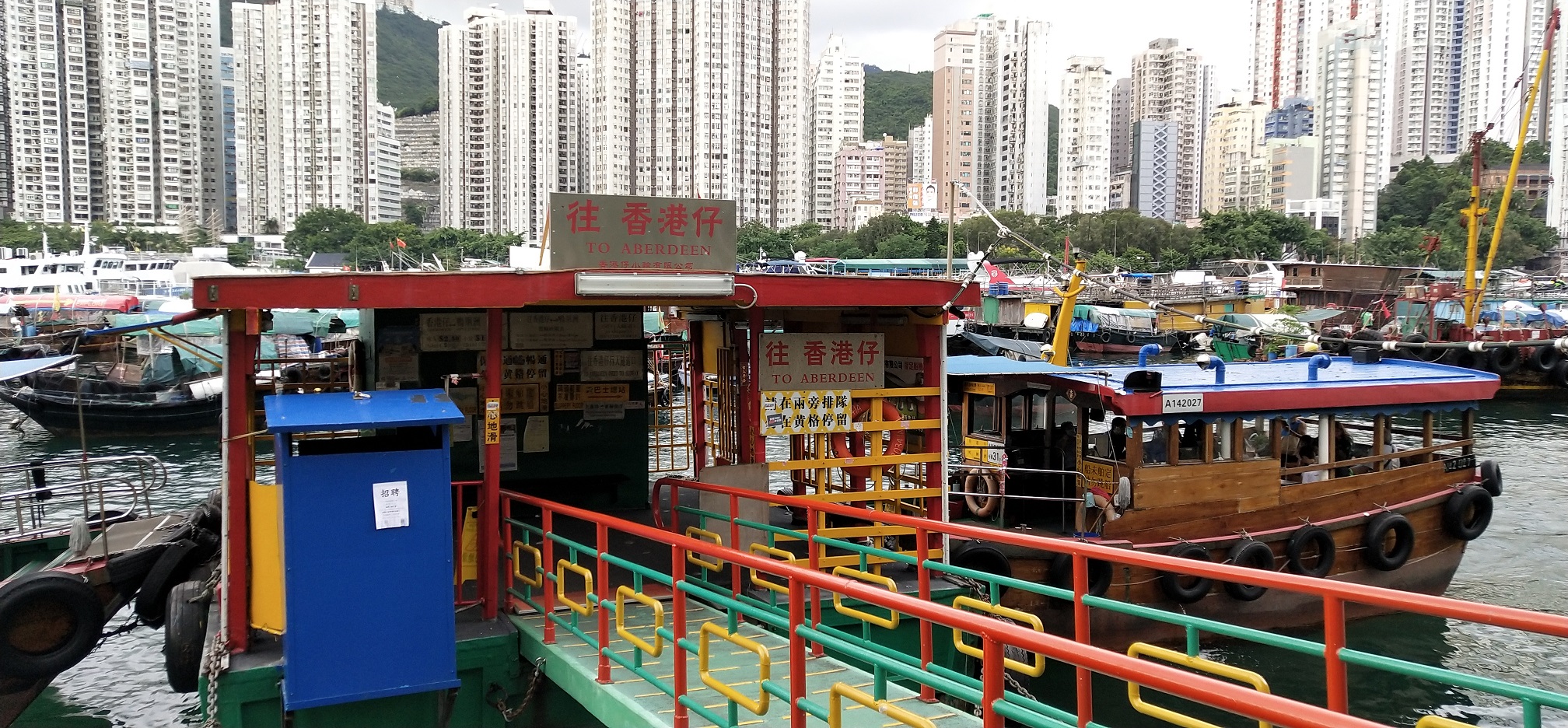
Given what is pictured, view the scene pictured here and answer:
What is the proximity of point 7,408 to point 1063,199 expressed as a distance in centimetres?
11447

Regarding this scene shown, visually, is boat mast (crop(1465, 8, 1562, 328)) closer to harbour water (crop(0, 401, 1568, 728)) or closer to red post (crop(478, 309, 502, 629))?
harbour water (crop(0, 401, 1568, 728))

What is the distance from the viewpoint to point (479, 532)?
7.59 meters

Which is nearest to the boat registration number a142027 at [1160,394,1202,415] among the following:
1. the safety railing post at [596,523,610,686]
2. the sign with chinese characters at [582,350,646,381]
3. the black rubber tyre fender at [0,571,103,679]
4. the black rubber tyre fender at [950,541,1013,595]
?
the black rubber tyre fender at [950,541,1013,595]

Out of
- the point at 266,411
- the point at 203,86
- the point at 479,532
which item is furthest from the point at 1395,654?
the point at 203,86

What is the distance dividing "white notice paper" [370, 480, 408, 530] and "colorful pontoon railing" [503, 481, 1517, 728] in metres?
1.01

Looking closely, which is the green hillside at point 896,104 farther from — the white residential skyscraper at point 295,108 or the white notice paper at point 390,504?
the white notice paper at point 390,504

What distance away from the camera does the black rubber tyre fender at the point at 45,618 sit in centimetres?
798

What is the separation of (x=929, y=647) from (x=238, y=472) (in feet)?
13.7

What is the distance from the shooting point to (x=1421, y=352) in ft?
122

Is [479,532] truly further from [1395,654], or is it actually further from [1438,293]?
[1438,293]

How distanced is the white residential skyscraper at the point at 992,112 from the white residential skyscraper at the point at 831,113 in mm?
10063

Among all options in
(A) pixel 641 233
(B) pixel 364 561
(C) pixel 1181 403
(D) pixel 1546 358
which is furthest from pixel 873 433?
(D) pixel 1546 358

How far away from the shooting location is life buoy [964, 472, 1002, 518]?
1190 centimetres

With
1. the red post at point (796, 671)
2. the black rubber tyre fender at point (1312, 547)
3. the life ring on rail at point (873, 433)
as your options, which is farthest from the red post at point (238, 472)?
the black rubber tyre fender at point (1312, 547)
